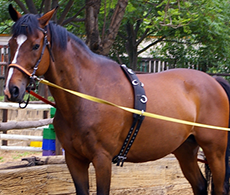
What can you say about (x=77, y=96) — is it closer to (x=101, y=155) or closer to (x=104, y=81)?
(x=104, y=81)

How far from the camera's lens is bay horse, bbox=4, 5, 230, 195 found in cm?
253

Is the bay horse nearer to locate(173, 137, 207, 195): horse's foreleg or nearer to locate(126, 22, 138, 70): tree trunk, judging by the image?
locate(173, 137, 207, 195): horse's foreleg

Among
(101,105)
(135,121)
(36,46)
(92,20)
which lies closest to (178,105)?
(135,121)

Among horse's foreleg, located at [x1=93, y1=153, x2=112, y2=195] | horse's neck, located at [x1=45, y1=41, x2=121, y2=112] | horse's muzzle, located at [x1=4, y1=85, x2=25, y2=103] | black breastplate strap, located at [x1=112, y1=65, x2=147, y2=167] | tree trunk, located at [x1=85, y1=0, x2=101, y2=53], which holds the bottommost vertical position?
horse's foreleg, located at [x1=93, y1=153, x2=112, y2=195]

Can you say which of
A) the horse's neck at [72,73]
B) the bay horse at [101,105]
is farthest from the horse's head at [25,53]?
the horse's neck at [72,73]

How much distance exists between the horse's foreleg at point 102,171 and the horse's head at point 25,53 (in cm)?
88

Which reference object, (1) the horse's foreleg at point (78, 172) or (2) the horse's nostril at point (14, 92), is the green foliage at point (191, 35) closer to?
(1) the horse's foreleg at point (78, 172)

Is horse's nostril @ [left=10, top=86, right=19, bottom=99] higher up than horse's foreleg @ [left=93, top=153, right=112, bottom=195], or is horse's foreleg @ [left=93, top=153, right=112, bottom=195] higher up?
horse's nostril @ [left=10, top=86, right=19, bottom=99]

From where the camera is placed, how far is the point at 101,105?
9.27ft

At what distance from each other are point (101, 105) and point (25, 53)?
0.81 meters

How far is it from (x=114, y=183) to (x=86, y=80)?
71.5 inches

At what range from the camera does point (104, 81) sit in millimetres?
2967

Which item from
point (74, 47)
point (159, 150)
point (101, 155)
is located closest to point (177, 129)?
point (159, 150)

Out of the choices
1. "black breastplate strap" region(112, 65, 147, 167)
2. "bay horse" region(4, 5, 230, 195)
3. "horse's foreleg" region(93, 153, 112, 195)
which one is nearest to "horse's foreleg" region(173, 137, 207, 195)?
"bay horse" region(4, 5, 230, 195)
